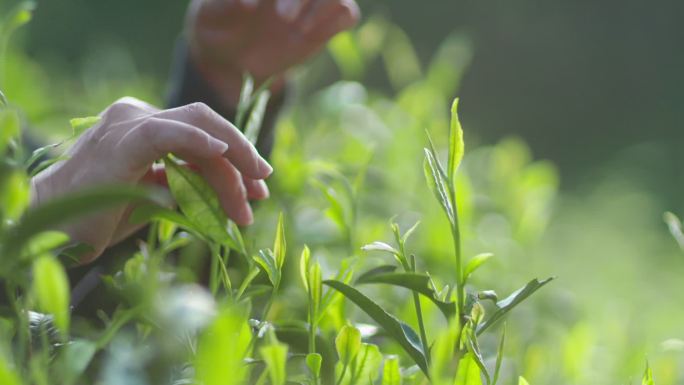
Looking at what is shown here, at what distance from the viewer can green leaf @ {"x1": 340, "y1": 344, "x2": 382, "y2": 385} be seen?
2.11ft

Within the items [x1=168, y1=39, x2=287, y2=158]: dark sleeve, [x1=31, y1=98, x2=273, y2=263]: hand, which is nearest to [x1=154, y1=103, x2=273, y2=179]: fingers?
[x1=31, y1=98, x2=273, y2=263]: hand

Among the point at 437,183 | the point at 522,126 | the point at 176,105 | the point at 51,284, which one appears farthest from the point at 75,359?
the point at 522,126

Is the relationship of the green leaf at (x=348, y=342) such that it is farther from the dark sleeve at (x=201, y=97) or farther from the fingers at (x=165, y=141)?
the dark sleeve at (x=201, y=97)

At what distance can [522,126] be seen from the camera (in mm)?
4094

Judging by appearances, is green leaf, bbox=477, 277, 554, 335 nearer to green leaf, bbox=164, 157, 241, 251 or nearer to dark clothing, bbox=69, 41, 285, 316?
green leaf, bbox=164, 157, 241, 251

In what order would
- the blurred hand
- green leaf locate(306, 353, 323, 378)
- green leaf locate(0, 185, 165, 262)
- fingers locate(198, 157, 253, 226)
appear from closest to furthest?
green leaf locate(0, 185, 165, 262), green leaf locate(306, 353, 323, 378), fingers locate(198, 157, 253, 226), the blurred hand

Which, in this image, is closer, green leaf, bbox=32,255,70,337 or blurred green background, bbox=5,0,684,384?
green leaf, bbox=32,255,70,337

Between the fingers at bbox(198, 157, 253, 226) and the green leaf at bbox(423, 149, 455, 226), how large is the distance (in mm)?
175

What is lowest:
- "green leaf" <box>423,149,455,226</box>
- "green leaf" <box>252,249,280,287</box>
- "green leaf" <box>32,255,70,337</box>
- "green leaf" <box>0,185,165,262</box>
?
"green leaf" <box>252,249,280,287</box>

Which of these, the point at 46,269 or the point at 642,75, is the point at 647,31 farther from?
the point at 46,269

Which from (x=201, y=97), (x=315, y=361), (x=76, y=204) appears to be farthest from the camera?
(x=201, y=97)

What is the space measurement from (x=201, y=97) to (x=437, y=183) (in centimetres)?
79

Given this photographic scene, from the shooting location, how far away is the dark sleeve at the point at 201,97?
138cm

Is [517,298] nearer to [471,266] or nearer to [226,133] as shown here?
[471,266]
